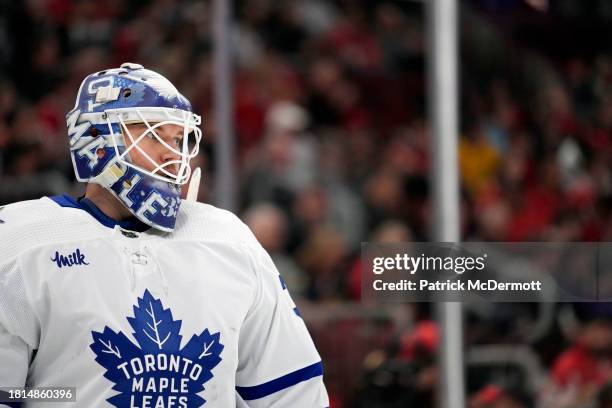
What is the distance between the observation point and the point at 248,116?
14.5 feet

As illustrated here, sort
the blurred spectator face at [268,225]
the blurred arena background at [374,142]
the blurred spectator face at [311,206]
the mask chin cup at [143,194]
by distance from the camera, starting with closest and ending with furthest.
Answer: the mask chin cup at [143,194] → the blurred arena background at [374,142] → the blurred spectator face at [268,225] → the blurred spectator face at [311,206]

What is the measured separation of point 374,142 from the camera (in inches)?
188

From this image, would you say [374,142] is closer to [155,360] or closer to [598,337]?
[598,337]

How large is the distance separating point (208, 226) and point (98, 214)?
18 cm

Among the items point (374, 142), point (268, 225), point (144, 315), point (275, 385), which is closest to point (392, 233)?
point (268, 225)

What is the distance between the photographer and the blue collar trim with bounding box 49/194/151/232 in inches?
71.8

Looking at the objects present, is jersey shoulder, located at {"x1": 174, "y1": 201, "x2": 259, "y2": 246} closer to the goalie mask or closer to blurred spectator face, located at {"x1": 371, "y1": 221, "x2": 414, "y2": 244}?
the goalie mask

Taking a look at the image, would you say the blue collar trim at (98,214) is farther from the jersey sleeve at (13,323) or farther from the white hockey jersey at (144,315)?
the jersey sleeve at (13,323)

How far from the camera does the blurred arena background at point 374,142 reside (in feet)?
11.2

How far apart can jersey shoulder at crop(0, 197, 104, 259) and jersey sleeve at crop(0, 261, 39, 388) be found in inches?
1.7

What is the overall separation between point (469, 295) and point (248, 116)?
1859mm

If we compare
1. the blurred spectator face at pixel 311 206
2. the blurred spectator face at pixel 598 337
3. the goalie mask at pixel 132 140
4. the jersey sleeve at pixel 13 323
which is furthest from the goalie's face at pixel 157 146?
the blurred spectator face at pixel 311 206

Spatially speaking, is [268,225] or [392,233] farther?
[392,233]

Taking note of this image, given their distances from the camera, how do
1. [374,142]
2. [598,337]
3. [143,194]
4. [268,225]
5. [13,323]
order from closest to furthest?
[13,323] < [143,194] < [598,337] < [268,225] < [374,142]
